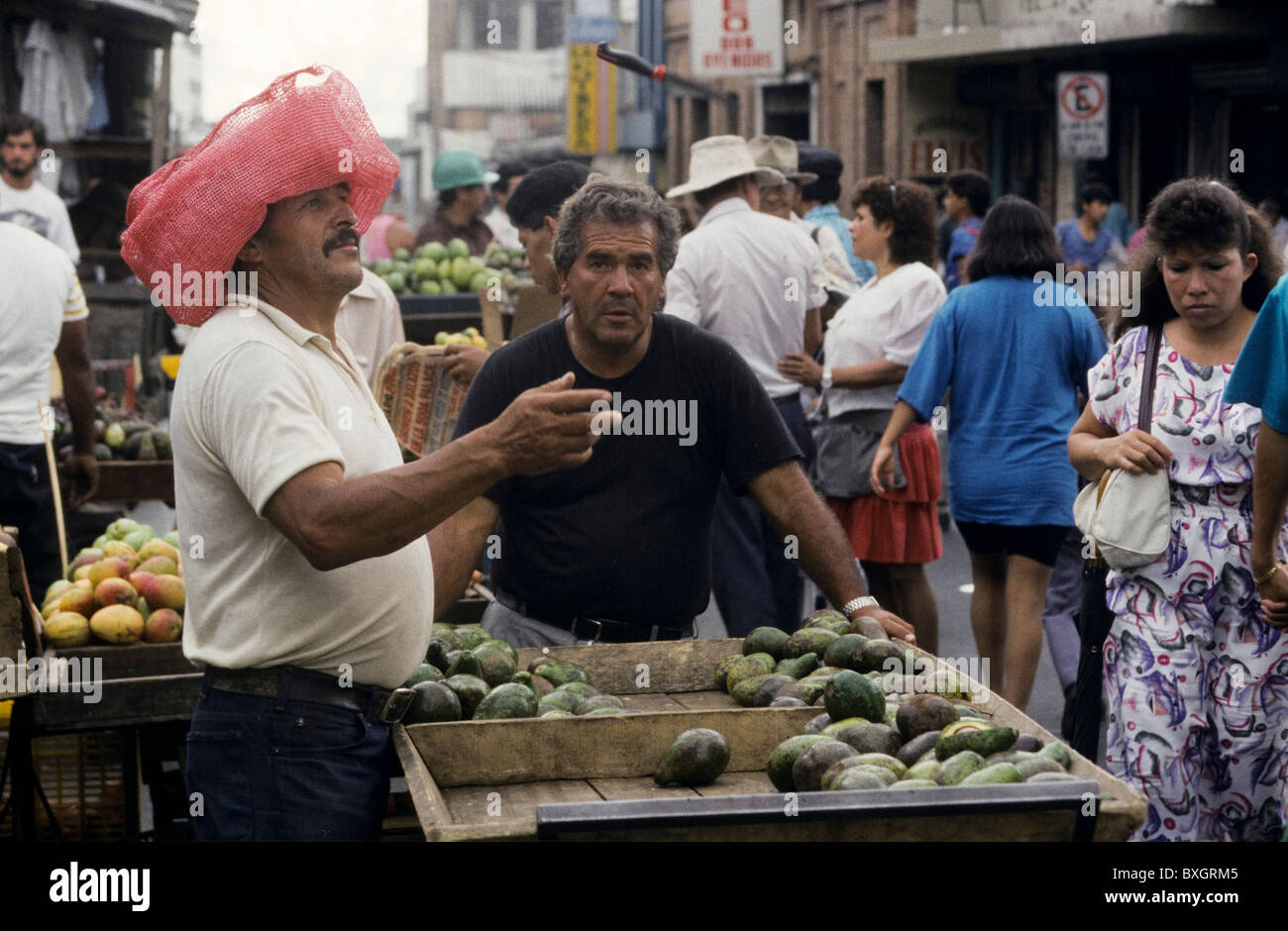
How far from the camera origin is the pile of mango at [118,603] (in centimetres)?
510

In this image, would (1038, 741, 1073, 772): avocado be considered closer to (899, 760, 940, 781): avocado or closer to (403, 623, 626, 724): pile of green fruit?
(899, 760, 940, 781): avocado

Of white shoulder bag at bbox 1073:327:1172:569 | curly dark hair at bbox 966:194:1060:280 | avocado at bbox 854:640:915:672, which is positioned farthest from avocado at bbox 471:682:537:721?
curly dark hair at bbox 966:194:1060:280

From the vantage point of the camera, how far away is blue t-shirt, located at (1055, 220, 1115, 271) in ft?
55.3

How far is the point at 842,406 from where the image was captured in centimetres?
748

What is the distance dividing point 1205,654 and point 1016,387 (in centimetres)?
230

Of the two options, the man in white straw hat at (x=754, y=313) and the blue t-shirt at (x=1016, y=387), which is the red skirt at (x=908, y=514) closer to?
the man in white straw hat at (x=754, y=313)

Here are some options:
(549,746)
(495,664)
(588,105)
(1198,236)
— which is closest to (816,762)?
(549,746)

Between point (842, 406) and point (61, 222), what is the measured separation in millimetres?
6467

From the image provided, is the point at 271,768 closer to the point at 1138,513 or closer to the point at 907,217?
the point at 1138,513

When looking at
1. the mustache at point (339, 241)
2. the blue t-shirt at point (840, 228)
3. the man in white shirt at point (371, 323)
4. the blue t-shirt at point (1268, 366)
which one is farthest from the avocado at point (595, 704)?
the blue t-shirt at point (840, 228)

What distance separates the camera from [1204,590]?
4.36 m

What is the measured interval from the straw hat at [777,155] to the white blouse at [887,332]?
7.52 feet
